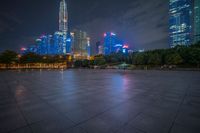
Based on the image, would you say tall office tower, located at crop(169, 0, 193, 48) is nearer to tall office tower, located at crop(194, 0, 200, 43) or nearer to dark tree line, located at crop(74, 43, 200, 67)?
tall office tower, located at crop(194, 0, 200, 43)

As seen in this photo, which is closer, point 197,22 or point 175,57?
point 175,57

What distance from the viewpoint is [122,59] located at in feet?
305

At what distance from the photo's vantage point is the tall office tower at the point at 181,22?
152 meters

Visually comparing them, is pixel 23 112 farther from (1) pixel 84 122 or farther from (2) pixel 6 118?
(1) pixel 84 122

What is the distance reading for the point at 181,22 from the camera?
161 m

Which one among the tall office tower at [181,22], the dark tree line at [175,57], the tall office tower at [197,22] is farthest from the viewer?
the tall office tower at [181,22]

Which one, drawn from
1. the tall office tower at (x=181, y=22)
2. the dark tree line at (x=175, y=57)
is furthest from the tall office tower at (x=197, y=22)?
the dark tree line at (x=175, y=57)

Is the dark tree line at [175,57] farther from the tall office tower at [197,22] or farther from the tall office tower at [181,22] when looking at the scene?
the tall office tower at [181,22]

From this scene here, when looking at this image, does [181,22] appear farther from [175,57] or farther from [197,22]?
[175,57]

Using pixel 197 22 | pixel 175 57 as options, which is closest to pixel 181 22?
pixel 197 22

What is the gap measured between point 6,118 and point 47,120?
1.47 meters

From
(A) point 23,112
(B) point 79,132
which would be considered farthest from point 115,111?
(A) point 23,112

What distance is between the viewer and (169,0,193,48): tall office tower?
497ft

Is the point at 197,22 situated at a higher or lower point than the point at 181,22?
lower
